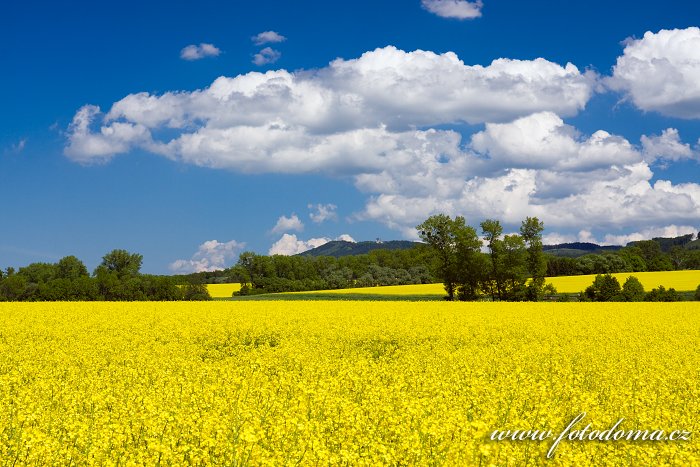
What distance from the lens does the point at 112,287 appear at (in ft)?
231

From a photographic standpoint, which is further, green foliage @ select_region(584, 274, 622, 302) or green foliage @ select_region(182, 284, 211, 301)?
green foliage @ select_region(182, 284, 211, 301)

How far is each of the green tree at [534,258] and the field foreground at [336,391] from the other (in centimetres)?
3702

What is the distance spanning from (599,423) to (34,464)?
814 cm

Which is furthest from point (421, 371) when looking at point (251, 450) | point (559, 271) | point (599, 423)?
point (559, 271)

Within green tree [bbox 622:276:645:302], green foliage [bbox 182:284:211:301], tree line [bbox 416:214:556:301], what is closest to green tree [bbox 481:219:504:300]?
tree line [bbox 416:214:556:301]

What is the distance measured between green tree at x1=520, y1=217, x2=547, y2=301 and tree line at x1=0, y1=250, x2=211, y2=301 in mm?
38290

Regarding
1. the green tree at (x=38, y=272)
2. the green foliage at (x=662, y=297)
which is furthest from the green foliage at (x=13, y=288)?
the green foliage at (x=662, y=297)

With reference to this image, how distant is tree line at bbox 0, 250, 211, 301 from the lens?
65.6m

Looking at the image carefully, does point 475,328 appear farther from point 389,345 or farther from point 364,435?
point 364,435

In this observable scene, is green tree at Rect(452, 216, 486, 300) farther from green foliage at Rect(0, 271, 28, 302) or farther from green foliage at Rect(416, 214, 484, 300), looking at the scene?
green foliage at Rect(0, 271, 28, 302)

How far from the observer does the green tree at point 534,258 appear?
202ft

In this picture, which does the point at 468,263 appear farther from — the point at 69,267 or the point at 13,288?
the point at 69,267

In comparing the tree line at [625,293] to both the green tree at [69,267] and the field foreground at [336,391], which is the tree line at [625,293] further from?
the green tree at [69,267]

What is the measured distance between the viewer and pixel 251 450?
6688 mm
